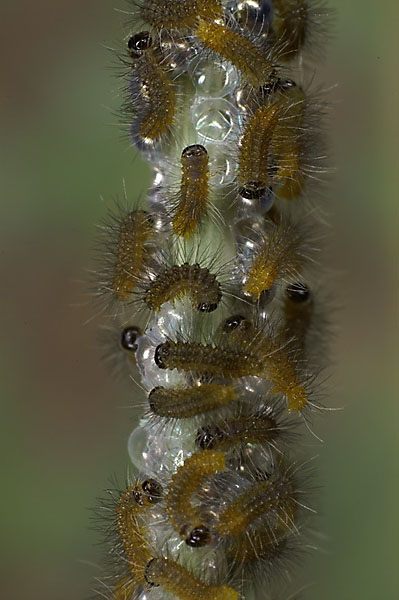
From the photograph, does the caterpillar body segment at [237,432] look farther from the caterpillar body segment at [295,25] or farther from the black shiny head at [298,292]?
the caterpillar body segment at [295,25]

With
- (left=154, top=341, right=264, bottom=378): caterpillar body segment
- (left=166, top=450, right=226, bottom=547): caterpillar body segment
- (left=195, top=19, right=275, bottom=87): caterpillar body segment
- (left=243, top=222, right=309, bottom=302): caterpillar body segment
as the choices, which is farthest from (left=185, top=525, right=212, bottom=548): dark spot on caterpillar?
(left=195, top=19, right=275, bottom=87): caterpillar body segment

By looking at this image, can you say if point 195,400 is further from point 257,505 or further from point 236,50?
point 236,50

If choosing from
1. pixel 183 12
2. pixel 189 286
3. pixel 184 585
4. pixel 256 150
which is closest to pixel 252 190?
pixel 256 150

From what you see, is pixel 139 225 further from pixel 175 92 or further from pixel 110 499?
pixel 110 499

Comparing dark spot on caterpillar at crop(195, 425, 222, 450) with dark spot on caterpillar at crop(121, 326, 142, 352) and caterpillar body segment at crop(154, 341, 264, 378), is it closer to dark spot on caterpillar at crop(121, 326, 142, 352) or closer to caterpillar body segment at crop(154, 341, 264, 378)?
caterpillar body segment at crop(154, 341, 264, 378)

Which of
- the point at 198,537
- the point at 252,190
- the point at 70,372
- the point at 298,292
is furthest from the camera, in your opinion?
the point at 70,372

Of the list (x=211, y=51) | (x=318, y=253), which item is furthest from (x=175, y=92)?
(x=318, y=253)
